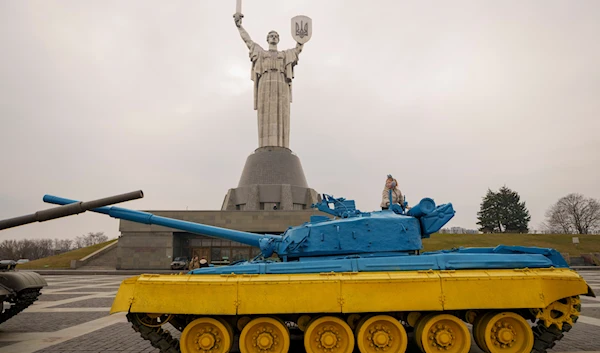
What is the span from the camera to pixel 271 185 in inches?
1293

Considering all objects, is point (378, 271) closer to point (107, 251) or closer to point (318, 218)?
point (318, 218)

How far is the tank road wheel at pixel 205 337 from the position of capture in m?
5.86

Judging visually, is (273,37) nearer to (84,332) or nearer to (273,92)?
(273,92)

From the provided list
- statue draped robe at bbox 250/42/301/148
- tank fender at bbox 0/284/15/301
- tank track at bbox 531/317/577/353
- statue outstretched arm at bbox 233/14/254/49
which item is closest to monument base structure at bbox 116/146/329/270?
statue draped robe at bbox 250/42/301/148

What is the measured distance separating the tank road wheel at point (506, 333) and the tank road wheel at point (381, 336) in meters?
1.36

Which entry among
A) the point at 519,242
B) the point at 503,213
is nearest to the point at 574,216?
the point at 503,213

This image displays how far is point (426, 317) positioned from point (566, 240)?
46.9m

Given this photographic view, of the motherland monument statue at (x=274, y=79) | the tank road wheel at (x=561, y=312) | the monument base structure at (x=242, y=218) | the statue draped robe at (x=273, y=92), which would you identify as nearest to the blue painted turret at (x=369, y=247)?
the tank road wheel at (x=561, y=312)

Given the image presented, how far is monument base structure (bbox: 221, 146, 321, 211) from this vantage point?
107 ft

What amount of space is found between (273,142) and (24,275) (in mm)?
27720

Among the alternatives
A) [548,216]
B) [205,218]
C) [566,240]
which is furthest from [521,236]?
→ [205,218]

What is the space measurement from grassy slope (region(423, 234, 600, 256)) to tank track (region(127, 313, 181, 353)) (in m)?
35.3

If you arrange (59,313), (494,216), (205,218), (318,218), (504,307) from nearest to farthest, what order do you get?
(504,307) → (318,218) → (59,313) → (205,218) → (494,216)

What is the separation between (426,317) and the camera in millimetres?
6004
